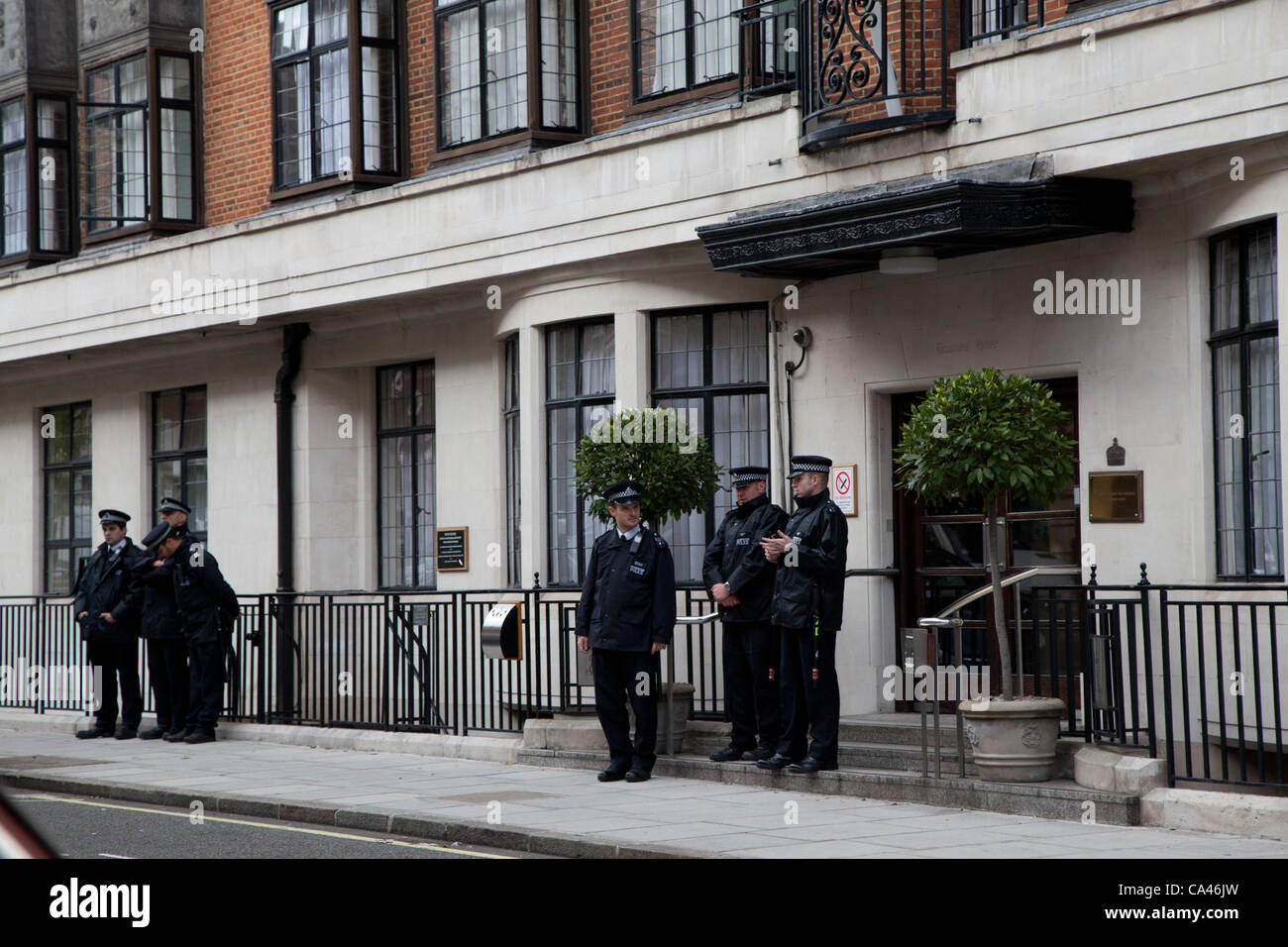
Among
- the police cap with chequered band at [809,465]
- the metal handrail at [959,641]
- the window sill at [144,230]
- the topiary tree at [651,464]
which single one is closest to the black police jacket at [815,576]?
the police cap with chequered band at [809,465]

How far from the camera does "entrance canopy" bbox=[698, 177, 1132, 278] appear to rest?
407 inches

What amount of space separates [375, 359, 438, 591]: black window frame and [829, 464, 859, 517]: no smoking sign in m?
5.12

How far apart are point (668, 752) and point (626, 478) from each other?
2.02m

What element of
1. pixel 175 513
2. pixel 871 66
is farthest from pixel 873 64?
pixel 175 513

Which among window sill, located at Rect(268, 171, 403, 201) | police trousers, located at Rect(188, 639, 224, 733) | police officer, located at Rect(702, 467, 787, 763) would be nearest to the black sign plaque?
police trousers, located at Rect(188, 639, 224, 733)

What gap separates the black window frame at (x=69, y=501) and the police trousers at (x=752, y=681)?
11829 mm

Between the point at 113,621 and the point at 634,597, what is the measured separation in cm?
640

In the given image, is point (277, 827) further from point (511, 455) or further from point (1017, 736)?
point (511, 455)

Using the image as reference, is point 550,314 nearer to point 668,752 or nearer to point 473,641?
point 473,641

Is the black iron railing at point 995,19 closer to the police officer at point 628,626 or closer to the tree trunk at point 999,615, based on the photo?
the tree trunk at point 999,615

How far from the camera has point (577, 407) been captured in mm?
14094

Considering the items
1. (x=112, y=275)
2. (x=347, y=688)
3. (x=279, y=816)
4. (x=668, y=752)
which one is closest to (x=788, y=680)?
(x=668, y=752)

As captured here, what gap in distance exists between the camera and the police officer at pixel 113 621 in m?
15.4

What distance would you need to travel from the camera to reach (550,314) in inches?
556
